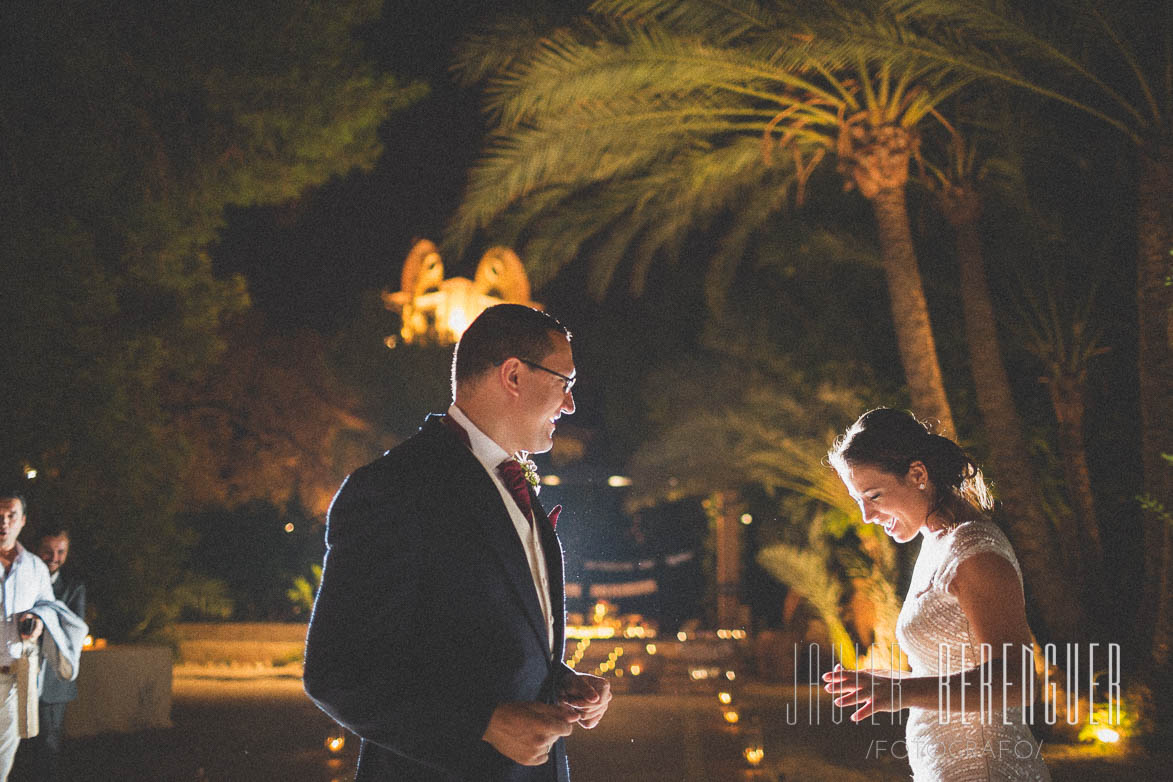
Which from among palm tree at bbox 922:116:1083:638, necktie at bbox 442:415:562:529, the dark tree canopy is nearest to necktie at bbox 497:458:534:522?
necktie at bbox 442:415:562:529

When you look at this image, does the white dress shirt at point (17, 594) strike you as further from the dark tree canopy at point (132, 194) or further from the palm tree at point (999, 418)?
the palm tree at point (999, 418)

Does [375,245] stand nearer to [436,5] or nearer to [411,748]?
[436,5]

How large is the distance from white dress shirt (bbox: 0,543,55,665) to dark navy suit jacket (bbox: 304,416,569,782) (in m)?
4.67

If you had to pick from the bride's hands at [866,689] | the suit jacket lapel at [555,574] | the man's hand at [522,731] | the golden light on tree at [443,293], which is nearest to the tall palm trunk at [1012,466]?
the bride's hands at [866,689]

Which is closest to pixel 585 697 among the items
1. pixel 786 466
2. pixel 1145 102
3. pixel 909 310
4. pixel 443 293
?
pixel 909 310

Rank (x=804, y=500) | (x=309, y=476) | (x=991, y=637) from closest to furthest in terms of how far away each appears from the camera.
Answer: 1. (x=991, y=637)
2. (x=804, y=500)
3. (x=309, y=476)

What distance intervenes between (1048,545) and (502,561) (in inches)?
354

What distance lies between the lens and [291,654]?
18062 mm

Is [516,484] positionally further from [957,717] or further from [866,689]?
[957,717]

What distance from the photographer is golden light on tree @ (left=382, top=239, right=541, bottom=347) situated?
62.7ft

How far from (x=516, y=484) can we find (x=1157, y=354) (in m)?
8.20

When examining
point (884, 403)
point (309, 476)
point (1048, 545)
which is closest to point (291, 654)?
point (309, 476)

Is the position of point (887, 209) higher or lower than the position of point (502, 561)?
higher

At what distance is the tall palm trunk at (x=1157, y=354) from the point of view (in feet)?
29.0
